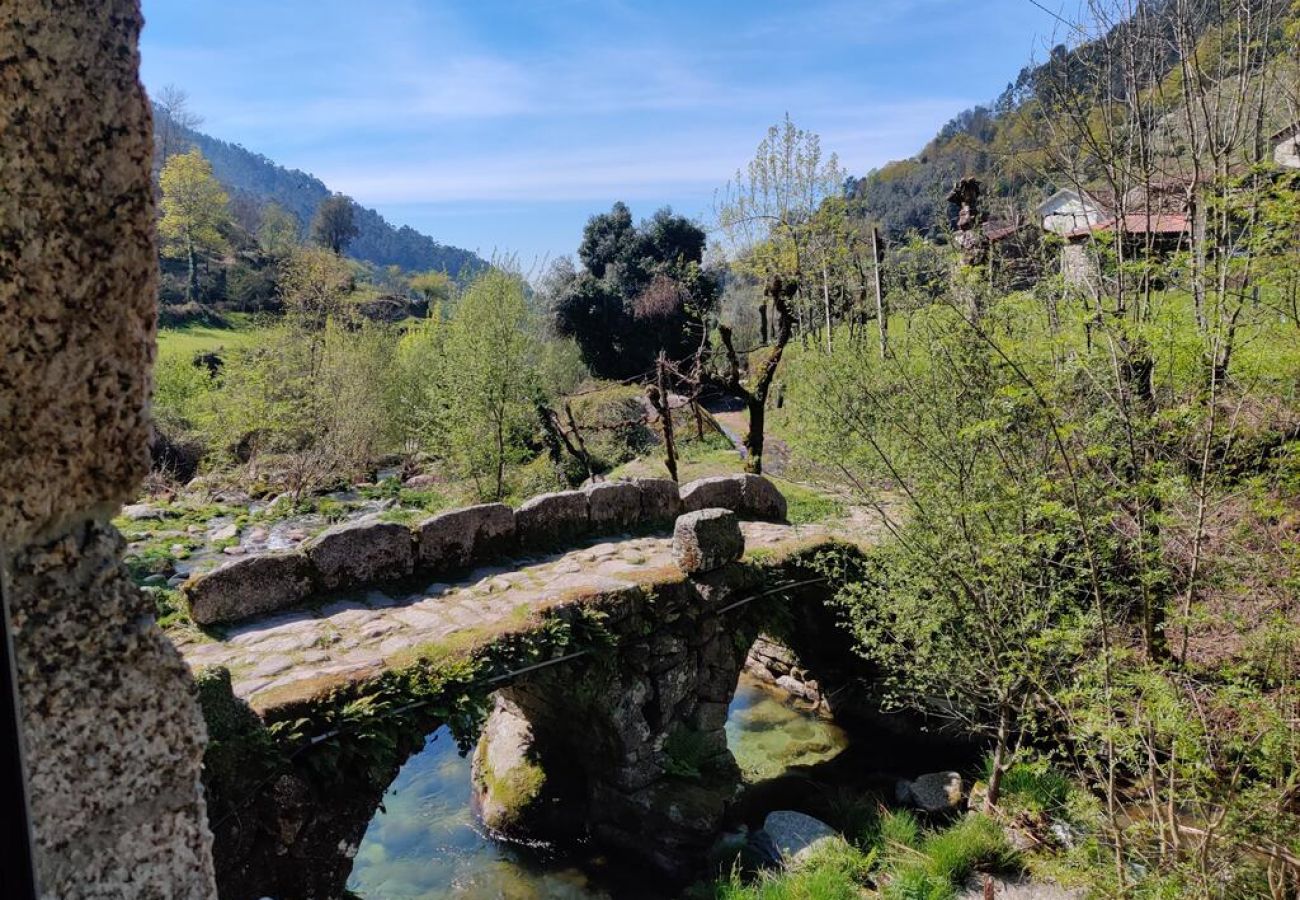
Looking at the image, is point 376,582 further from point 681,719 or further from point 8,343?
point 8,343

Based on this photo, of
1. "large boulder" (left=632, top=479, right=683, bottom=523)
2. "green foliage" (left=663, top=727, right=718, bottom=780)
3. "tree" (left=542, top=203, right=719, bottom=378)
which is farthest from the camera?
"tree" (left=542, top=203, right=719, bottom=378)

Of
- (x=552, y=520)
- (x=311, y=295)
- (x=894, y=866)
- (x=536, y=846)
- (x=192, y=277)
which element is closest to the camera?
Answer: (x=894, y=866)

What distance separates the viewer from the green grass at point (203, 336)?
34197mm

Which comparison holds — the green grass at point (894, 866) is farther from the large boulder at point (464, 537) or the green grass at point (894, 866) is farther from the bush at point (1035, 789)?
the large boulder at point (464, 537)

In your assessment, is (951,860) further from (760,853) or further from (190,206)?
(190,206)

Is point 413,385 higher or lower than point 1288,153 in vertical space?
lower

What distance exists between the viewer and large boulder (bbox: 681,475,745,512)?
39.4 feet

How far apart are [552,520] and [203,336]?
37.8m

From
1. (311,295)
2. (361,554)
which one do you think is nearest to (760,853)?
(361,554)

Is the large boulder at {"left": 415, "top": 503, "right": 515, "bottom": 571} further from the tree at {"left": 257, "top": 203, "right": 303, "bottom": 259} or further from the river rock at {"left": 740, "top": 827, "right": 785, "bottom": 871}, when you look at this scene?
the tree at {"left": 257, "top": 203, "right": 303, "bottom": 259}

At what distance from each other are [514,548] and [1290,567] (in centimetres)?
757

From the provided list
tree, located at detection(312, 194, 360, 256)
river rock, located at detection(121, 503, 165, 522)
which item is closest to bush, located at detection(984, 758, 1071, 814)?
river rock, located at detection(121, 503, 165, 522)

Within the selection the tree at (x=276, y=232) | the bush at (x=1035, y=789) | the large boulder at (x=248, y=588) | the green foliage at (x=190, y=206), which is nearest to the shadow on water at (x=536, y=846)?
the bush at (x=1035, y=789)

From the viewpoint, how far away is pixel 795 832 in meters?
9.40
